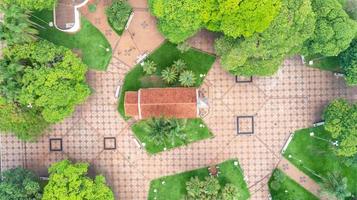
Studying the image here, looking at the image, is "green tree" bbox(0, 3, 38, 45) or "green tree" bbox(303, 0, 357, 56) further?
"green tree" bbox(303, 0, 357, 56)

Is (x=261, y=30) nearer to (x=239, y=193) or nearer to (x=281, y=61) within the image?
(x=281, y=61)

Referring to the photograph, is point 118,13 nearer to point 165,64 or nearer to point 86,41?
point 86,41

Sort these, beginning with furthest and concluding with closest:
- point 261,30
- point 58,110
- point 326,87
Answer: point 326,87 < point 58,110 < point 261,30

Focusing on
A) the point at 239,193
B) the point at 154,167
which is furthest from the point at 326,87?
the point at 154,167

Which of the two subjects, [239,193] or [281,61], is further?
[239,193]

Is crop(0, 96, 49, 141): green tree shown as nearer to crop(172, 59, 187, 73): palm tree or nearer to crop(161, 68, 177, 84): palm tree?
crop(161, 68, 177, 84): palm tree

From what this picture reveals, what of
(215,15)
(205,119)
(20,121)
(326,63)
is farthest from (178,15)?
(20,121)

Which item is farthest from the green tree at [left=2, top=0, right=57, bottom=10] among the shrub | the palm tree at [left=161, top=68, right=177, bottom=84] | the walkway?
the walkway
